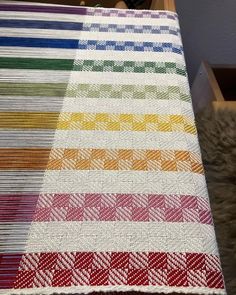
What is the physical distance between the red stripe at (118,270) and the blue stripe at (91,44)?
44cm

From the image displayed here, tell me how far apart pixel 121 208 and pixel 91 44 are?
40 cm

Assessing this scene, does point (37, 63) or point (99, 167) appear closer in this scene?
point (99, 167)

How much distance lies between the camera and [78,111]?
0.55m

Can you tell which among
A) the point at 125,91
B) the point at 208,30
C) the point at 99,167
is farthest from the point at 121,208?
the point at 208,30

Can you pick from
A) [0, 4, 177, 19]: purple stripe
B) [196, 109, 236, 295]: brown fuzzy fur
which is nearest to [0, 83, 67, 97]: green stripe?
[0, 4, 177, 19]: purple stripe

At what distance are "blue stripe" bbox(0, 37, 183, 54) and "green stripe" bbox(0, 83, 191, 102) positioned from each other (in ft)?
0.41

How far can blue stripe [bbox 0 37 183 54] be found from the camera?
0.68m

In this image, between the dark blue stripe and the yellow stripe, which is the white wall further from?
the yellow stripe

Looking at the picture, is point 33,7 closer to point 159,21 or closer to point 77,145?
point 159,21

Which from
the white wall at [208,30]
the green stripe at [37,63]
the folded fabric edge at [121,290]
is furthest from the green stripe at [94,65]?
the white wall at [208,30]

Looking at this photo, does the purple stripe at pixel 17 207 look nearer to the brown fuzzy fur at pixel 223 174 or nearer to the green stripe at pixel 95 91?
the green stripe at pixel 95 91

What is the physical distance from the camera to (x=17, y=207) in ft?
1.38

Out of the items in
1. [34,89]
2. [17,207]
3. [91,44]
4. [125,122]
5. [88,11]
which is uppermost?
[88,11]

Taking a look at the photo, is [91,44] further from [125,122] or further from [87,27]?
[125,122]
